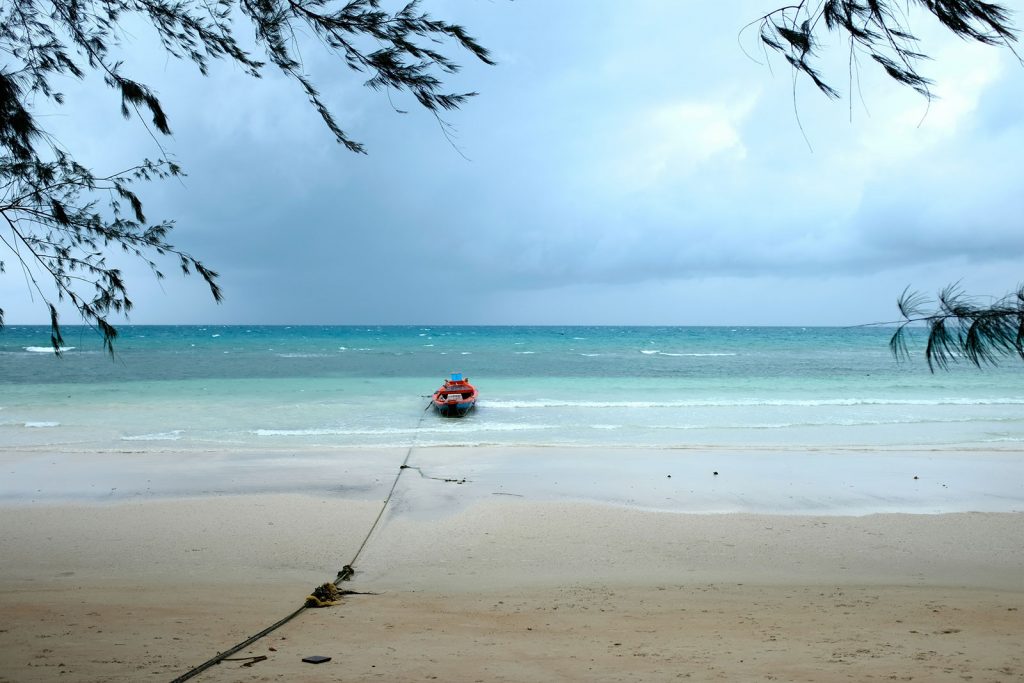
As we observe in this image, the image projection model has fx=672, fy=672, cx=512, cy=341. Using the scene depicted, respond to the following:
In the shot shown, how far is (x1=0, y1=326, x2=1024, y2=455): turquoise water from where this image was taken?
1354 cm

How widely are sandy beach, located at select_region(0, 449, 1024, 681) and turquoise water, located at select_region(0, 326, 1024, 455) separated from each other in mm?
2992

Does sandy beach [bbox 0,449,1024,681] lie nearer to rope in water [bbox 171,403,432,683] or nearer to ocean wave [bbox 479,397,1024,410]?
rope in water [bbox 171,403,432,683]

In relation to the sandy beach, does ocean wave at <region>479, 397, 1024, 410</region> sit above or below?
above

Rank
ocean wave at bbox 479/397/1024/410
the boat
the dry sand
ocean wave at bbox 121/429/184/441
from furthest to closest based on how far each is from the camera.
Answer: ocean wave at bbox 479/397/1024/410 < the boat < ocean wave at bbox 121/429/184/441 < the dry sand

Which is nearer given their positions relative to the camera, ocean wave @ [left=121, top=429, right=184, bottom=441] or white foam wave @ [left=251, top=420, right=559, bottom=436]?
ocean wave @ [left=121, top=429, right=184, bottom=441]

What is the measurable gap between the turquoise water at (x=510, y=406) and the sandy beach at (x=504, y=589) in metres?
2.99

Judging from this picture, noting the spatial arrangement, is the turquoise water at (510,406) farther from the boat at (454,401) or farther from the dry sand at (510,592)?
the dry sand at (510,592)

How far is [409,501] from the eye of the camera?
→ 816 centimetres

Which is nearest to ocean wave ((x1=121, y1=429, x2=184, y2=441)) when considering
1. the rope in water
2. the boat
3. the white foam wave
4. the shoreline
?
the white foam wave

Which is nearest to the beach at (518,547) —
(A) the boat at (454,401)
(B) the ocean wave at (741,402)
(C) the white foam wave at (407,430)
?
(C) the white foam wave at (407,430)

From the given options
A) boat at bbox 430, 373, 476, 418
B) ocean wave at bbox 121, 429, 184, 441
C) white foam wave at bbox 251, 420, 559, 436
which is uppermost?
boat at bbox 430, 373, 476, 418

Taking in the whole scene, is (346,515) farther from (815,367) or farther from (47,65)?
(815,367)

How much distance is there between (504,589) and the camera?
526 centimetres

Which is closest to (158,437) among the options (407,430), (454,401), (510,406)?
(407,430)
